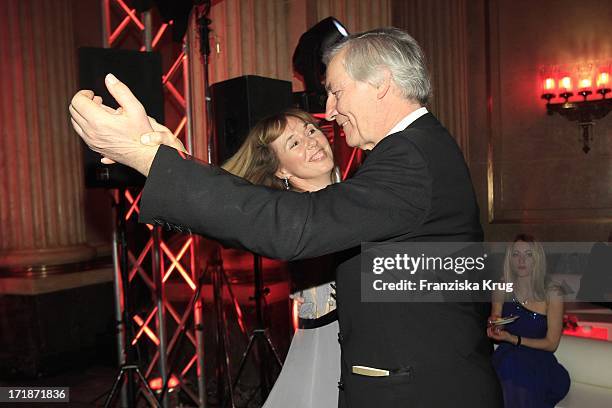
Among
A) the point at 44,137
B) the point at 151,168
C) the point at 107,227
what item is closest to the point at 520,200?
the point at 107,227

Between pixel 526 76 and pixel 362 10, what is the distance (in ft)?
14.1

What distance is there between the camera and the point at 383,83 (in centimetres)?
129

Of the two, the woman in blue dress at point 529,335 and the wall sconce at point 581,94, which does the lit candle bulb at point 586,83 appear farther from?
the woman in blue dress at point 529,335

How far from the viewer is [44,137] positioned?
5438 millimetres

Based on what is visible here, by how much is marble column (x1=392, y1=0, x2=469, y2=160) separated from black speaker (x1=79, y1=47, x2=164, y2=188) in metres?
4.95

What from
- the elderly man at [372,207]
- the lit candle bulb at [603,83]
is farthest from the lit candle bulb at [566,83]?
the elderly man at [372,207]

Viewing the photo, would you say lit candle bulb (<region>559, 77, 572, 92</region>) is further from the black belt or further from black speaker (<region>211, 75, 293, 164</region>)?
the black belt

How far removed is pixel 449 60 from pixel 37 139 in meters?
4.99

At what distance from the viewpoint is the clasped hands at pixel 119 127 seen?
101 cm

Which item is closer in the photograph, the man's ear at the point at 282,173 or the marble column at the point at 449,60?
the man's ear at the point at 282,173

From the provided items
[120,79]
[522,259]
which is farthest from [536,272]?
[120,79]

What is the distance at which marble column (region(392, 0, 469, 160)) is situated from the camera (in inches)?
299

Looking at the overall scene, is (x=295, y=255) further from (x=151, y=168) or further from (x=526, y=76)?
(x=526, y=76)

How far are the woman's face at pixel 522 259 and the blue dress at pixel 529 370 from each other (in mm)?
194
